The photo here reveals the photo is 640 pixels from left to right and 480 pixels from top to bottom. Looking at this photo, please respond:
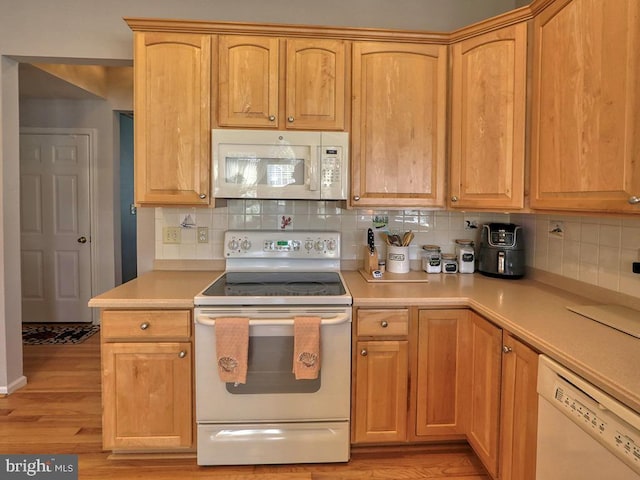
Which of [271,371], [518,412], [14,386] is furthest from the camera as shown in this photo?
[14,386]

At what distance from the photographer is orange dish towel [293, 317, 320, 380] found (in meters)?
1.84

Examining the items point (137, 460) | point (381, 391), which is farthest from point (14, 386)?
point (381, 391)

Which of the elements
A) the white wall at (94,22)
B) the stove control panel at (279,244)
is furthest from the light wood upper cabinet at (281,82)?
the stove control panel at (279,244)

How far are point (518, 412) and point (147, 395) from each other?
5.21 ft

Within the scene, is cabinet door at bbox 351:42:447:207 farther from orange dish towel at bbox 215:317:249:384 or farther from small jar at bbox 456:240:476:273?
orange dish towel at bbox 215:317:249:384

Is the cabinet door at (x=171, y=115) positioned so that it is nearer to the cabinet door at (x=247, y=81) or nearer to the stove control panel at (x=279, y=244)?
the cabinet door at (x=247, y=81)

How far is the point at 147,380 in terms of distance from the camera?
6.24 ft

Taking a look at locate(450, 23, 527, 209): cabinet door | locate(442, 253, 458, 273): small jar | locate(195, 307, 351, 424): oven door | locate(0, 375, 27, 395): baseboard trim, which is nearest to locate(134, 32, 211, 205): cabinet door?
locate(195, 307, 351, 424): oven door

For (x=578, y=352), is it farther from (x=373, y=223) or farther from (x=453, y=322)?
(x=373, y=223)

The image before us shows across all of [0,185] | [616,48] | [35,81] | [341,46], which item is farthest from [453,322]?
[35,81]

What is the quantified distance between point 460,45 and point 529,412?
180cm

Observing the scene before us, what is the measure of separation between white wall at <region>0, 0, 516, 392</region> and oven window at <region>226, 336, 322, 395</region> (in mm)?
1809

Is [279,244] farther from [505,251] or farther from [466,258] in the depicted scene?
[505,251]

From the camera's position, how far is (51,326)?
4168 mm
